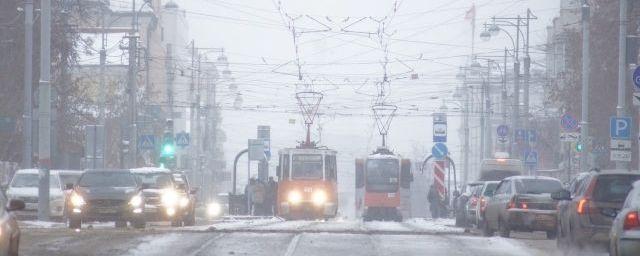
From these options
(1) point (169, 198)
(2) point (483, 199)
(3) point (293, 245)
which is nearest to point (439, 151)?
(2) point (483, 199)

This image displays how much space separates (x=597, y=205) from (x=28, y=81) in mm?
24655

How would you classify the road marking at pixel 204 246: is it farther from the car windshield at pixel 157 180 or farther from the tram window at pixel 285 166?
the tram window at pixel 285 166

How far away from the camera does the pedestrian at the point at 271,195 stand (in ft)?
209

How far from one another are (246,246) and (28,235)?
5485 millimetres

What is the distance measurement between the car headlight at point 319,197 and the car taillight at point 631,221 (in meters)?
39.4

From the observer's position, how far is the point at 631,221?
61.8ft

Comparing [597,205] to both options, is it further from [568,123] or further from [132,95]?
[132,95]

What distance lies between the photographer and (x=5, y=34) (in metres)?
48.2

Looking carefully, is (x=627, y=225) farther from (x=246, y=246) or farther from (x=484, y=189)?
(x=484, y=189)

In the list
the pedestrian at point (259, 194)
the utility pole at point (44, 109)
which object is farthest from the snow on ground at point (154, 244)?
the pedestrian at point (259, 194)

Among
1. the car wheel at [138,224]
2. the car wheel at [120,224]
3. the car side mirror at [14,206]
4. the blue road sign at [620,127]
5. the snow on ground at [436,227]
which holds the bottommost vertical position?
the snow on ground at [436,227]

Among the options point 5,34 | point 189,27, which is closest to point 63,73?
point 5,34

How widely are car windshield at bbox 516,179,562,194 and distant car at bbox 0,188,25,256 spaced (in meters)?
16.1

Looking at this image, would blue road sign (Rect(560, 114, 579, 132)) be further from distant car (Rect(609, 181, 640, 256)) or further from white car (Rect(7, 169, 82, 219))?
distant car (Rect(609, 181, 640, 256))
